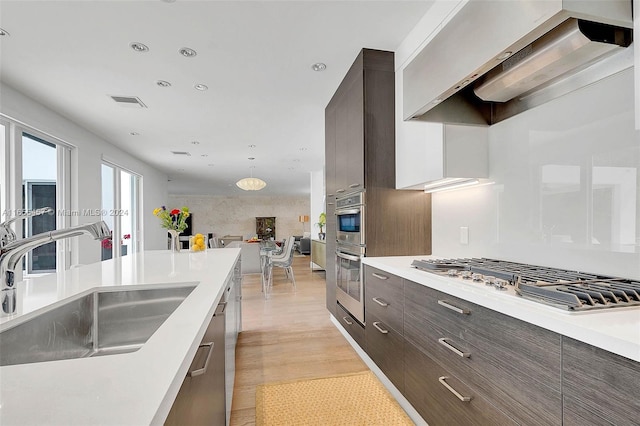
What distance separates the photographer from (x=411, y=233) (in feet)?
8.27

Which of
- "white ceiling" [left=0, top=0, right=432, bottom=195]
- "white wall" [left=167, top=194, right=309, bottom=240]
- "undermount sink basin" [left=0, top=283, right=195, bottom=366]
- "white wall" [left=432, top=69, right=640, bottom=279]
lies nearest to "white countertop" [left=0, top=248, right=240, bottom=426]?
"undermount sink basin" [left=0, top=283, right=195, bottom=366]

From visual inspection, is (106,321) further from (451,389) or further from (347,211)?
(347,211)

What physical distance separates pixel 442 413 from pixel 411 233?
4.41 ft

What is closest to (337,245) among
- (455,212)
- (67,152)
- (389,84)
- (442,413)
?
(455,212)

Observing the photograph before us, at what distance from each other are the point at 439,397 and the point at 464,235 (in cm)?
108

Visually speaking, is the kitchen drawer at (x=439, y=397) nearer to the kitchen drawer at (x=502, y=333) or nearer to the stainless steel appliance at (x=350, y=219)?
the kitchen drawer at (x=502, y=333)

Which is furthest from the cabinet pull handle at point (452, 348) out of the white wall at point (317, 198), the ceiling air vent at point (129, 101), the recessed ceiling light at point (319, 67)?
the white wall at point (317, 198)

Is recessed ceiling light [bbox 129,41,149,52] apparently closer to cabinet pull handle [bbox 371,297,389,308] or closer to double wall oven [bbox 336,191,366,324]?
double wall oven [bbox 336,191,366,324]

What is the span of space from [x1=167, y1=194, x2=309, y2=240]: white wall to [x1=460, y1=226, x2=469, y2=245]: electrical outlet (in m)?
13.4

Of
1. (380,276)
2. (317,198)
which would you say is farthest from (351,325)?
(317,198)

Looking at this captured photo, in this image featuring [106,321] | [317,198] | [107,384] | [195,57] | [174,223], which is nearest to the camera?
[107,384]

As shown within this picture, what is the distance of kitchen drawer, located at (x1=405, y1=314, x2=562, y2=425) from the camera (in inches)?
36.3

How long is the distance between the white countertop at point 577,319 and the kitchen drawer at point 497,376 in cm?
15

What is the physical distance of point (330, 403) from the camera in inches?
78.0
